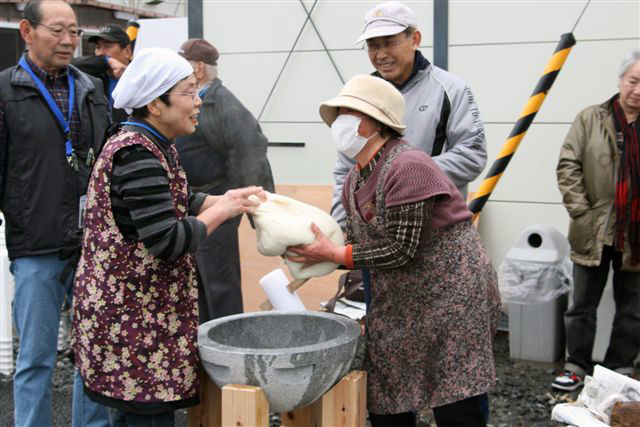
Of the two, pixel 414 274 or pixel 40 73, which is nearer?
pixel 414 274

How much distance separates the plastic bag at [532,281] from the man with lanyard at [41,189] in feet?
9.91

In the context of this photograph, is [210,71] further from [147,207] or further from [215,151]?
[147,207]

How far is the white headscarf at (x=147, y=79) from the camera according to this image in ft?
7.96

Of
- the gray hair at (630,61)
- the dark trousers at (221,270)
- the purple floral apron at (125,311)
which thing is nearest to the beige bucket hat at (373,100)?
the purple floral apron at (125,311)

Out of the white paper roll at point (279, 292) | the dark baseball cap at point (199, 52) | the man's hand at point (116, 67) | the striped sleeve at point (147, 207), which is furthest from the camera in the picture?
the man's hand at point (116, 67)

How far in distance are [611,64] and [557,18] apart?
1.74 ft

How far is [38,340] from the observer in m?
3.34

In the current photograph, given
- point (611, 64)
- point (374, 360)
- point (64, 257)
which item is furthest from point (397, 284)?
point (611, 64)

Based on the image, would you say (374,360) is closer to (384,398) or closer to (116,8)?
(384,398)

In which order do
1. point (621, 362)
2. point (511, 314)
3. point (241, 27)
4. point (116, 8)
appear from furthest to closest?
point (116, 8) → point (241, 27) → point (511, 314) → point (621, 362)

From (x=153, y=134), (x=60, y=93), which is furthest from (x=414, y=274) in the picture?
(x=60, y=93)

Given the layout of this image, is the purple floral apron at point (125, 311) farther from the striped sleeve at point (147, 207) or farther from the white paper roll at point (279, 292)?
the white paper roll at point (279, 292)

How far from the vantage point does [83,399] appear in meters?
3.25

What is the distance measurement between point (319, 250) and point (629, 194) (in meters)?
2.74
